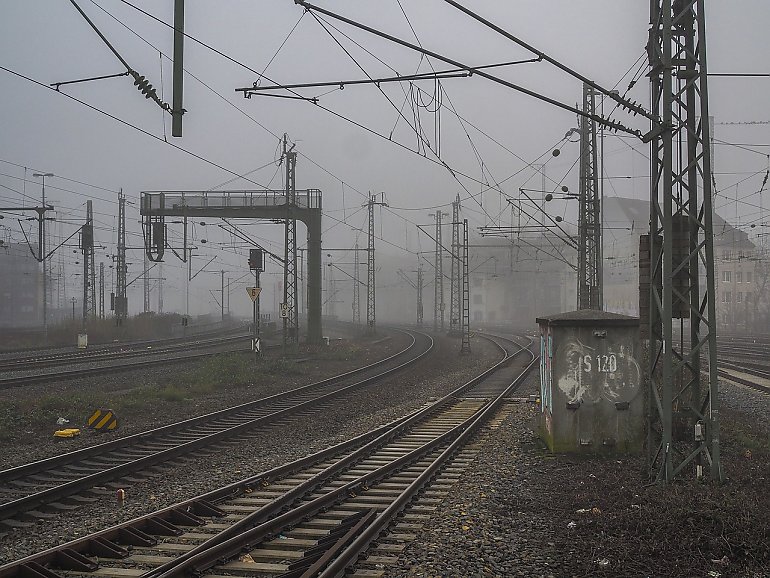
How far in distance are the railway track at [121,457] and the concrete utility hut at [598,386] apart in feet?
20.6

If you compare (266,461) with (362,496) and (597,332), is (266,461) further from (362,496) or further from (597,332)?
(597,332)

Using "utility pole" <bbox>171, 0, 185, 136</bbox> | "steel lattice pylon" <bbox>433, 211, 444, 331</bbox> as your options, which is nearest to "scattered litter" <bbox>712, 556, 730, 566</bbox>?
"utility pole" <bbox>171, 0, 185, 136</bbox>

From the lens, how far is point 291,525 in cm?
796

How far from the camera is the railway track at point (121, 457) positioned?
29.8 feet

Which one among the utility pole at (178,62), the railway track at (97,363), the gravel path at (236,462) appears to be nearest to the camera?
the gravel path at (236,462)

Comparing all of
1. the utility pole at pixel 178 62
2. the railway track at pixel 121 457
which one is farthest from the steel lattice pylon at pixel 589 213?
the utility pole at pixel 178 62

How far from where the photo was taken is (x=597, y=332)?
1136cm

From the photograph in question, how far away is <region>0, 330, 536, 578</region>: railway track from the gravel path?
67 cm

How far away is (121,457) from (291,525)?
16.9 feet

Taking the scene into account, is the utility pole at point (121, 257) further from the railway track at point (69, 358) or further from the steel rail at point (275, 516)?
the steel rail at point (275, 516)

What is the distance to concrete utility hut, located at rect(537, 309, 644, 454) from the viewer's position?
1135cm

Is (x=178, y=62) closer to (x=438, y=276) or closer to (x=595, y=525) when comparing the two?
(x=595, y=525)

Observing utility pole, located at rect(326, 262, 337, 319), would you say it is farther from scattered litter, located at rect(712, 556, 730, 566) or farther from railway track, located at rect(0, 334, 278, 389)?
scattered litter, located at rect(712, 556, 730, 566)

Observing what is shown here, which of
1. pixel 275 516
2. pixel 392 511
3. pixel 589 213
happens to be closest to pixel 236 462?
pixel 275 516
